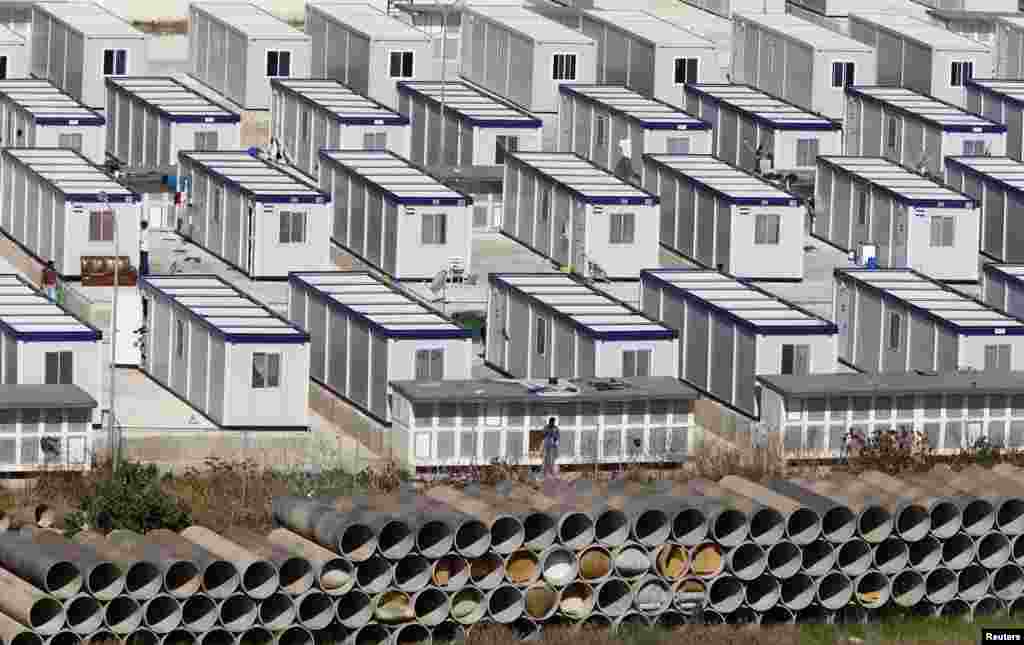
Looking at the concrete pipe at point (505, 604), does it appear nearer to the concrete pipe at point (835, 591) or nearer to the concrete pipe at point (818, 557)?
the concrete pipe at point (818, 557)

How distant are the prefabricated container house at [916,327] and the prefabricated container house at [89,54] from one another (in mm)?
39149

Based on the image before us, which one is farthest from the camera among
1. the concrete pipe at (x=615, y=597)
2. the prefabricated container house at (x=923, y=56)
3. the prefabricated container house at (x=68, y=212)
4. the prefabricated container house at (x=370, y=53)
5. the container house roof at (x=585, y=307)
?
the prefabricated container house at (x=923, y=56)

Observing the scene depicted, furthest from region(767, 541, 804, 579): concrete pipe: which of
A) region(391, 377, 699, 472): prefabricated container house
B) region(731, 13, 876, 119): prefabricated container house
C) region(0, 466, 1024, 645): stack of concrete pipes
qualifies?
region(731, 13, 876, 119): prefabricated container house

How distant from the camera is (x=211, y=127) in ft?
461

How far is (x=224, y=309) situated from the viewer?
369ft

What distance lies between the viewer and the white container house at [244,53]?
5989 inches

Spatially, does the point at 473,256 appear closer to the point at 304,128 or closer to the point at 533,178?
the point at 533,178

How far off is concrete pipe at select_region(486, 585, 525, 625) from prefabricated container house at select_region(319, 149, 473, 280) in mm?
35207

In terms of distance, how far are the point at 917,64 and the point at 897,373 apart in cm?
4853

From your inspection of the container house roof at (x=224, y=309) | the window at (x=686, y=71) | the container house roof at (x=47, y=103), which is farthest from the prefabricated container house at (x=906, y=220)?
the container house roof at (x=47, y=103)

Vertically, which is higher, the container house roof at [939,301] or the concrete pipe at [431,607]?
the container house roof at [939,301]

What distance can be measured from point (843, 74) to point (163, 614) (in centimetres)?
6951

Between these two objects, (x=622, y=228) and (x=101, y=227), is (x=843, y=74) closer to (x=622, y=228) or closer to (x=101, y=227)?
(x=622, y=228)

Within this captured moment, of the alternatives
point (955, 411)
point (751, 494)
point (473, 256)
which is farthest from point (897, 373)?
point (473, 256)
